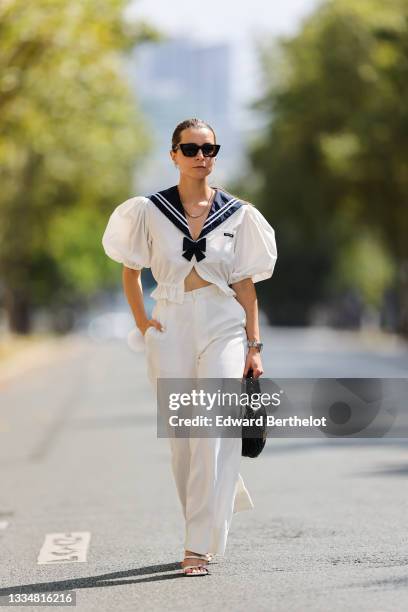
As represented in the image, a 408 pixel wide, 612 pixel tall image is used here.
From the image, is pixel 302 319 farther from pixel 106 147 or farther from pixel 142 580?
pixel 142 580

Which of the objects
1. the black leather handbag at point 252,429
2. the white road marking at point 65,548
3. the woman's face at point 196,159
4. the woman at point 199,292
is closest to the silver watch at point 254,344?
the woman at point 199,292

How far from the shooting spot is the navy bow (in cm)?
650

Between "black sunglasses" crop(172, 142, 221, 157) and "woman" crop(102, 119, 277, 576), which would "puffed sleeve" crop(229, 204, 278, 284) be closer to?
"woman" crop(102, 119, 277, 576)

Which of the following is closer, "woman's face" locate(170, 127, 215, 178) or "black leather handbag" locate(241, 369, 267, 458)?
"black leather handbag" locate(241, 369, 267, 458)

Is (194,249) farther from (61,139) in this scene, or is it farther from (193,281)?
(61,139)

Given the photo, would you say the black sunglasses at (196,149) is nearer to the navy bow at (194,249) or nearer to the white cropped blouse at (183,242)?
the white cropped blouse at (183,242)

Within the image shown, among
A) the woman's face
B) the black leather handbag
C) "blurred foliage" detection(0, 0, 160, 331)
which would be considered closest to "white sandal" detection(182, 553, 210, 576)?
the black leather handbag

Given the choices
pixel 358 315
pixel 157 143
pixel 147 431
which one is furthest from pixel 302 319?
pixel 147 431

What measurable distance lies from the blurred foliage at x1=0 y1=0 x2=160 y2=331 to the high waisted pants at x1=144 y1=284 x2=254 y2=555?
17494 mm

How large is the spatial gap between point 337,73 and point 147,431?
32.2m

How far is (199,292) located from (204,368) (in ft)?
1.11

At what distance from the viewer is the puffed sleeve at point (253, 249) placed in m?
6.61

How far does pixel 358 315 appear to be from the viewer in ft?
295

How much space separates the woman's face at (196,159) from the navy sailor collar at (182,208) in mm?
128
